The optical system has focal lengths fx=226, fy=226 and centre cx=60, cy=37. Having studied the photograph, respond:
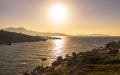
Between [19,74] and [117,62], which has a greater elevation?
[117,62]

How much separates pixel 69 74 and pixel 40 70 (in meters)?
25.2

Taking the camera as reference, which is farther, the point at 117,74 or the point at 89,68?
the point at 89,68

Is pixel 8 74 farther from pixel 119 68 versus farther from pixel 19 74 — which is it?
pixel 119 68

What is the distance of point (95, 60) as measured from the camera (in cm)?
5966

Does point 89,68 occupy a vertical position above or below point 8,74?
above

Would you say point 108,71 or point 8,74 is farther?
point 8,74

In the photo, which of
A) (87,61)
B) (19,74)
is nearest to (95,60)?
(87,61)

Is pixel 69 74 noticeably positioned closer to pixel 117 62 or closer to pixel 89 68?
pixel 89 68

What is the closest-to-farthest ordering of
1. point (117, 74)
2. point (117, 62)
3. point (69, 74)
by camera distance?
point (117, 74) → point (69, 74) → point (117, 62)

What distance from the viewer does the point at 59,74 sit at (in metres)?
45.5

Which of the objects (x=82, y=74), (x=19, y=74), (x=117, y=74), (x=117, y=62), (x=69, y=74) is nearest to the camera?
(x=117, y=74)

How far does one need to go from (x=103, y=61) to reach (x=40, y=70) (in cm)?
2343

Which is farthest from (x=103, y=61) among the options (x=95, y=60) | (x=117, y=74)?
(x=117, y=74)

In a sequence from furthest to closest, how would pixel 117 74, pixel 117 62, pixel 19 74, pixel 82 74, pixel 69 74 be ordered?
1. pixel 19 74
2. pixel 117 62
3. pixel 69 74
4. pixel 82 74
5. pixel 117 74
